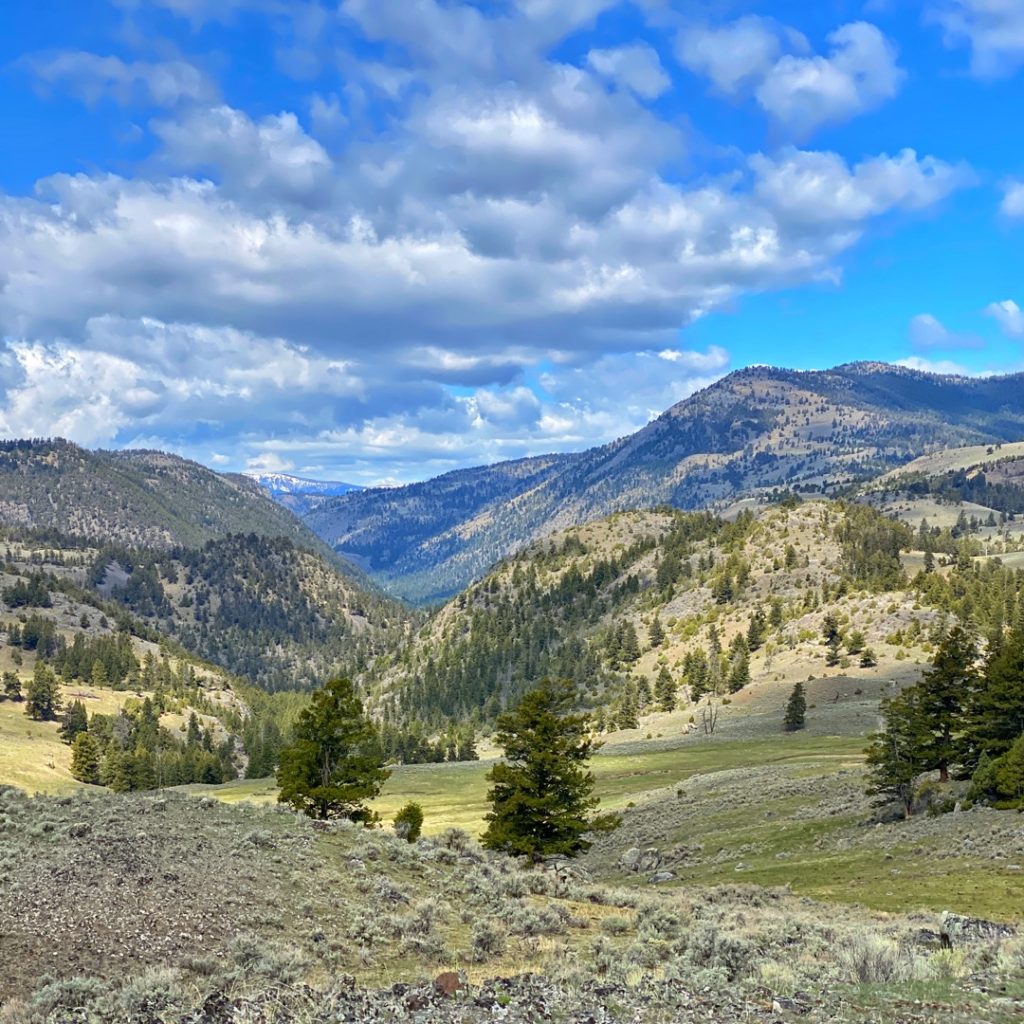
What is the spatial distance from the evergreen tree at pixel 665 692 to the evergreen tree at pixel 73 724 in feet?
428

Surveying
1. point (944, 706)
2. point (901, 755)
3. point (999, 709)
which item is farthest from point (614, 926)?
point (944, 706)

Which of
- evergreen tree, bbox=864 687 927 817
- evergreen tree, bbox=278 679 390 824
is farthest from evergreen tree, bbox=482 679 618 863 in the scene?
evergreen tree, bbox=864 687 927 817

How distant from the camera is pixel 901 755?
4744cm

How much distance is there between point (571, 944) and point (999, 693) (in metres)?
39.0

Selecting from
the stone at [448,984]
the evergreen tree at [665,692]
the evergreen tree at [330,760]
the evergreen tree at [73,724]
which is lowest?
the evergreen tree at [73,724]

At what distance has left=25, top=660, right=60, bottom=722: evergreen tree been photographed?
622 feet

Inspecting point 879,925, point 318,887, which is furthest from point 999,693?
point 318,887

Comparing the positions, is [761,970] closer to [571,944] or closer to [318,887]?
[571,944]

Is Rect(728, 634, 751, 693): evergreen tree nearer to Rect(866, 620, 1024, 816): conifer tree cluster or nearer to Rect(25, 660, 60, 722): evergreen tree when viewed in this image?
Rect(866, 620, 1024, 816): conifer tree cluster

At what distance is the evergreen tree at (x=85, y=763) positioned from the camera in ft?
418

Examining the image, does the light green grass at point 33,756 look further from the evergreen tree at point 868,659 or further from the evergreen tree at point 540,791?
the evergreen tree at point 868,659

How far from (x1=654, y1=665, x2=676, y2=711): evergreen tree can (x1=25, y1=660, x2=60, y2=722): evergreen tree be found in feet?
499

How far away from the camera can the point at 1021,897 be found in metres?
28.0

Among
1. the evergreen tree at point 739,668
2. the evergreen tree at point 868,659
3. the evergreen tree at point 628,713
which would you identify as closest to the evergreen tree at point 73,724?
the evergreen tree at point 628,713
